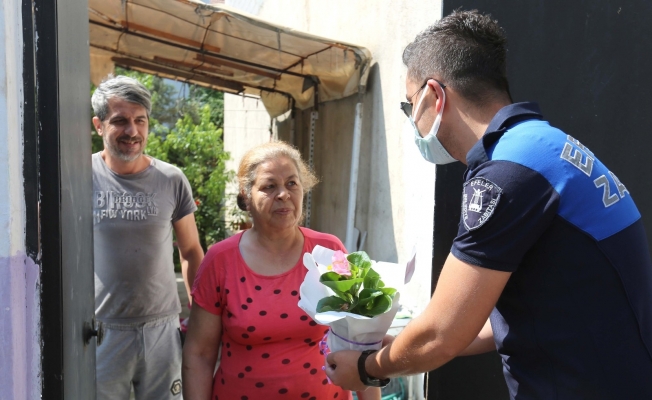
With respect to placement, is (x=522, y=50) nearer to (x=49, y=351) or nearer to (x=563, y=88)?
(x=563, y=88)

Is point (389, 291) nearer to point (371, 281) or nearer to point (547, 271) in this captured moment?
point (371, 281)

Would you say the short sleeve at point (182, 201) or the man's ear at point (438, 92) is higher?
the man's ear at point (438, 92)

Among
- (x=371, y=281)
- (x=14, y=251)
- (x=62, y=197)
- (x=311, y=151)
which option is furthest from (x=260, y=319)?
(x=311, y=151)

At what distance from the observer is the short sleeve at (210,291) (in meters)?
2.19

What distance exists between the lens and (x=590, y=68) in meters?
2.69

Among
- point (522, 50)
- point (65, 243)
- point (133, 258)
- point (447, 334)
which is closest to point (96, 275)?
point (133, 258)

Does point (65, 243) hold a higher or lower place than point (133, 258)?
higher

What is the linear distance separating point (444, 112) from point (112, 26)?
14.5ft

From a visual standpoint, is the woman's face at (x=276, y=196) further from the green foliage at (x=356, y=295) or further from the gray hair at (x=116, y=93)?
the gray hair at (x=116, y=93)

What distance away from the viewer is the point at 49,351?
132 cm

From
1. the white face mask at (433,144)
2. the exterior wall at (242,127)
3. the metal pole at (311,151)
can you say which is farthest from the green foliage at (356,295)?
the exterior wall at (242,127)

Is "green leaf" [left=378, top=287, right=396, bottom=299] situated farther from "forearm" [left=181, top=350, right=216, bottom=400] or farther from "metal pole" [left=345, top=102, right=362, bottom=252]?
"metal pole" [left=345, top=102, right=362, bottom=252]

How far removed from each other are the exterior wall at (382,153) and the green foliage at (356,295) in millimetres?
1566

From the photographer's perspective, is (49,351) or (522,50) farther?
(522,50)
